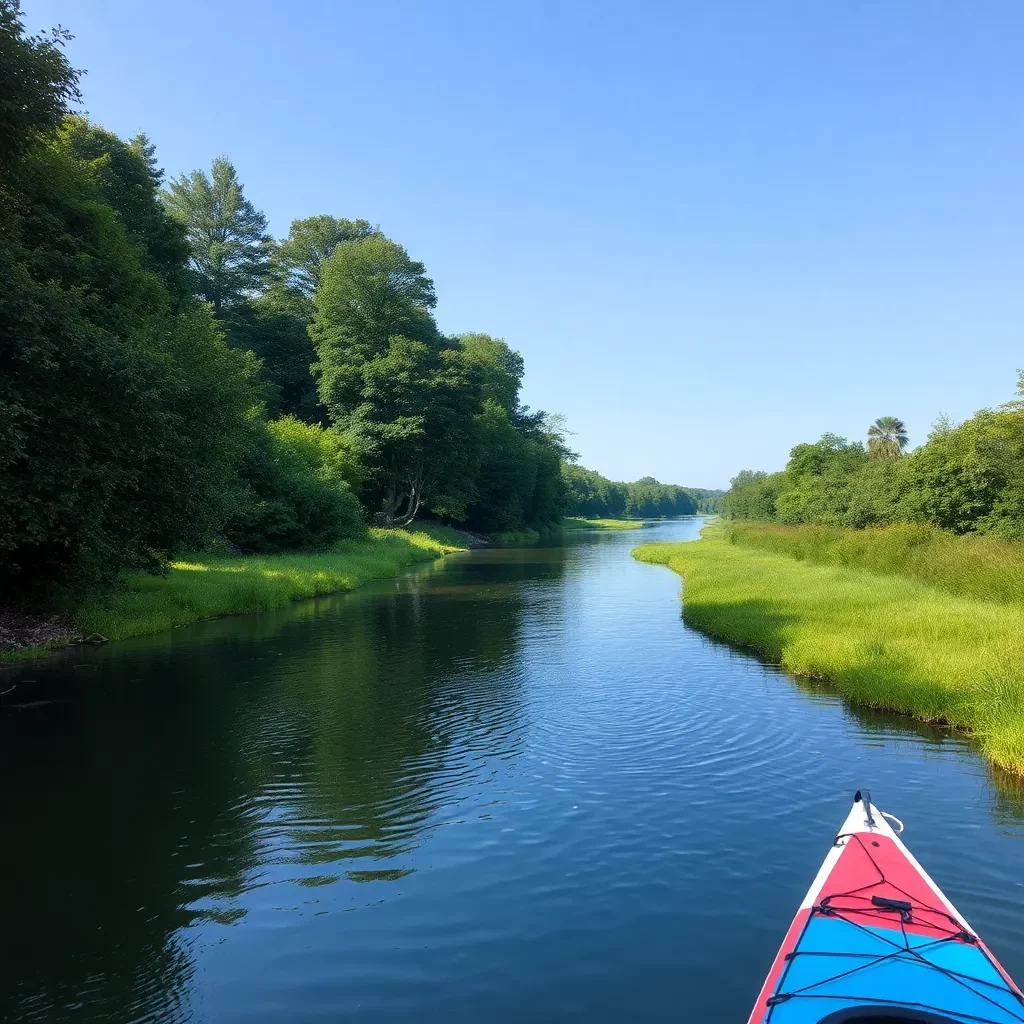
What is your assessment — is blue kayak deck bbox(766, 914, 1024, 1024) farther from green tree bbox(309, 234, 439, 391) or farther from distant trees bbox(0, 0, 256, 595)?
green tree bbox(309, 234, 439, 391)

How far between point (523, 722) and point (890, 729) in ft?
21.0

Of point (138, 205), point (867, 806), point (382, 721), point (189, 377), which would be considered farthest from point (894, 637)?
point (138, 205)

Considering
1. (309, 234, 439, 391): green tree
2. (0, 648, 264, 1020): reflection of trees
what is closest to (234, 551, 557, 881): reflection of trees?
(0, 648, 264, 1020): reflection of trees

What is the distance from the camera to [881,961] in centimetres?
561

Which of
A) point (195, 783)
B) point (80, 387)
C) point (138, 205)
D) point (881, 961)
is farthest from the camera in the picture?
point (138, 205)

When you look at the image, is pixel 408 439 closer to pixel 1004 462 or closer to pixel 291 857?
pixel 1004 462

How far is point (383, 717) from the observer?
47.1 feet

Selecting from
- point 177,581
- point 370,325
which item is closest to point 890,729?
point 177,581

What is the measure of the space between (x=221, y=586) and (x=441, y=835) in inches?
832

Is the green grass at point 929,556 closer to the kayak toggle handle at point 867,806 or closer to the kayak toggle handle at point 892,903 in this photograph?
the kayak toggle handle at point 867,806

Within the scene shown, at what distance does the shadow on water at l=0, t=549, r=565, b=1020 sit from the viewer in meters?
7.00

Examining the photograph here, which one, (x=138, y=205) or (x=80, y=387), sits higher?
(x=138, y=205)

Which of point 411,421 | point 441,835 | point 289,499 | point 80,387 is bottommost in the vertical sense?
point 441,835

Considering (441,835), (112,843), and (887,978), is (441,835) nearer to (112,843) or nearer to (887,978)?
(112,843)
